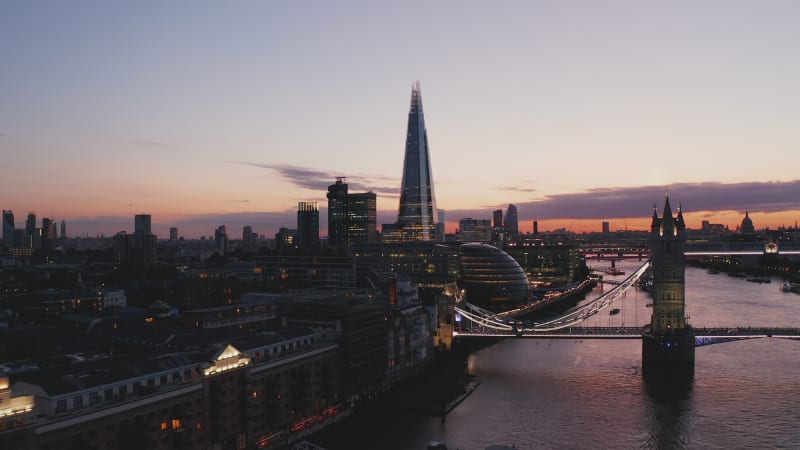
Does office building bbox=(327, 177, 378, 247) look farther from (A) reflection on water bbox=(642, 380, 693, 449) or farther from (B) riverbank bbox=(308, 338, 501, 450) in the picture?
(A) reflection on water bbox=(642, 380, 693, 449)

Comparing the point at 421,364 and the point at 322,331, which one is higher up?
the point at 322,331

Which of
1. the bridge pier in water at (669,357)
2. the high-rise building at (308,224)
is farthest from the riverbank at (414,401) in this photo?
the high-rise building at (308,224)

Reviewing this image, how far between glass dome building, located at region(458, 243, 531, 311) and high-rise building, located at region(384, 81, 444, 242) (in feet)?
158

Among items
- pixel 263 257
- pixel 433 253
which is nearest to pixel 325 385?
pixel 433 253

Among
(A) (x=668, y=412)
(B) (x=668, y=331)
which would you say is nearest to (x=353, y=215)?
(B) (x=668, y=331)

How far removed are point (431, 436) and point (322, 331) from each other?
391 inches

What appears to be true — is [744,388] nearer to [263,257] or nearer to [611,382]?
[611,382]

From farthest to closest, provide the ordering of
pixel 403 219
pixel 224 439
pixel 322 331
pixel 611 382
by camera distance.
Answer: pixel 403 219 → pixel 611 382 → pixel 322 331 → pixel 224 439

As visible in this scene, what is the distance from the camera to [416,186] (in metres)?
144

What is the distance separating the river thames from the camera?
112 ft

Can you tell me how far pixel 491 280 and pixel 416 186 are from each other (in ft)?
183

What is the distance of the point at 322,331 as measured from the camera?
40750mm

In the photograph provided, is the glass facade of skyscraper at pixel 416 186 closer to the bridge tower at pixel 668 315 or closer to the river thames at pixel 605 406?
the river thames at pixel 605 406

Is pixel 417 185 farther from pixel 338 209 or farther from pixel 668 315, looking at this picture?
pixel 668 315
